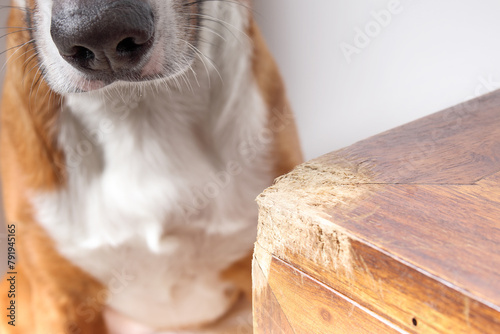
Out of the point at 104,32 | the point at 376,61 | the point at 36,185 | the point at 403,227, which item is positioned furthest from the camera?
the point at 376,61

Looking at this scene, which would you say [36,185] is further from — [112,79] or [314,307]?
[314,307]

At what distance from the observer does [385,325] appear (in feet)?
1.40

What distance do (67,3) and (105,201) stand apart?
40cm

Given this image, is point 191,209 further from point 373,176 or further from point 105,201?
point 373,176

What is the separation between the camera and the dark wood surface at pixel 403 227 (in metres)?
0.38

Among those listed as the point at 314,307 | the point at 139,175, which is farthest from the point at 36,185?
the point at 314,307

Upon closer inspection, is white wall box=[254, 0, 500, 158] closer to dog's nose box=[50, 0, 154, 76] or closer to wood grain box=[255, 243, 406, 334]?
dog's nose box=[50, 0, 154, 76]

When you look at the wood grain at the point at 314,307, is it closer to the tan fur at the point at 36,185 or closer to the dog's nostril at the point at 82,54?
the dog's nostril at the point at 82,54

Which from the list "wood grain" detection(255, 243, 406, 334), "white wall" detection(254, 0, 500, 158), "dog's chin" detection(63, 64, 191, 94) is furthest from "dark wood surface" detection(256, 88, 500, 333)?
"white wall" detection(254, 0, 500, 158)

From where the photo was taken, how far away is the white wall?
3.27ft

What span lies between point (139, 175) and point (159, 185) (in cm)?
4

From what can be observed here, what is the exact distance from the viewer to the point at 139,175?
35.7 inches

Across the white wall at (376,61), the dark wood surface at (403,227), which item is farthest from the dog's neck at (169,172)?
the dark wood surface at (403,227)

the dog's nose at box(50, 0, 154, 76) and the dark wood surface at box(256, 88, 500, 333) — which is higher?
the dog's nose at box(50, 0, 154, 76)
